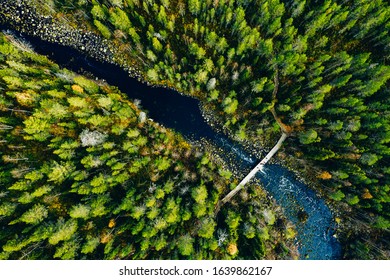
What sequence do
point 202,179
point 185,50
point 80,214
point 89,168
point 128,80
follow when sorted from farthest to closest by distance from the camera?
point 128,80, point 185,50, point 202,179, point 89,168, point 80,214

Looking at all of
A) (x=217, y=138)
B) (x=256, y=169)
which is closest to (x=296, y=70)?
(x=217, y=138)

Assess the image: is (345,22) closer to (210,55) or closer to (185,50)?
(210,55)

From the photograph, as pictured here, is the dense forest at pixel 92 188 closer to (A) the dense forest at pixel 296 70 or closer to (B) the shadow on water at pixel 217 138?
(B) the shadow on water at pixel 217 138

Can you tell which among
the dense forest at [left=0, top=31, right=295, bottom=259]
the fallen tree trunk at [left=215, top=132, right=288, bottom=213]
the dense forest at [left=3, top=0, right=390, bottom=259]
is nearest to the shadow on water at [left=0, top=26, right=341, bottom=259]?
the fallen tree trunk at [left=215, top=132, right=288, bottom=213]

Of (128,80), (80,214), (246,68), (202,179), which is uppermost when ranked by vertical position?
(246,68)

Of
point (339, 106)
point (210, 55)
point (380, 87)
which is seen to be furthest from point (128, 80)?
point (380, 87)

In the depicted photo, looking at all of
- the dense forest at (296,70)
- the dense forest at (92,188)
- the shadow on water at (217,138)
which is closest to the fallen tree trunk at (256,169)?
the shadow on water at (217,138)

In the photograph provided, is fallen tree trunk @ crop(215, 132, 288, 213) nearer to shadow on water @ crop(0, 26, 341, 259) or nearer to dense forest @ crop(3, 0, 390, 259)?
shadow on water @ crop(0, 26, 341, 259)

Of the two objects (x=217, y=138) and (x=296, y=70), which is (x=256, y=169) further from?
(x=296, y=70)
